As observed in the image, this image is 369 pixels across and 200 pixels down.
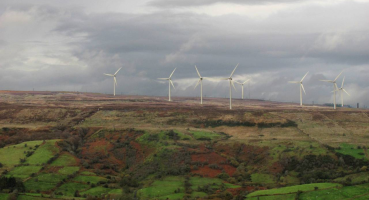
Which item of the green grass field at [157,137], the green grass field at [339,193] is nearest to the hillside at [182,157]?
the green grass field at [339,193]

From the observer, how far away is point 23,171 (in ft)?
229

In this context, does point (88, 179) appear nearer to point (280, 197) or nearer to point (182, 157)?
point (182, 157)

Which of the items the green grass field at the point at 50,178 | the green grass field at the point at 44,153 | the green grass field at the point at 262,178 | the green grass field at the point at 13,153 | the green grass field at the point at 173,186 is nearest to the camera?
the green grass field at the point at 173,186

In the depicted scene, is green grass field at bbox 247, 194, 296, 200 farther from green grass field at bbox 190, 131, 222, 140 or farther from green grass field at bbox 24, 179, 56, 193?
green grass field at bbox 190, 131, 222, 140

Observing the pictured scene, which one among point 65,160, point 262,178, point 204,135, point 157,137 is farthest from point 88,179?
point 204,135

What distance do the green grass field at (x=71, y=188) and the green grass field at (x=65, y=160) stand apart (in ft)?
35.4

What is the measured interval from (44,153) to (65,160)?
5.10 meters

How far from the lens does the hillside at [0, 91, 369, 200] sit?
61125 mm

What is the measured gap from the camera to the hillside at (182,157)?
61.1m

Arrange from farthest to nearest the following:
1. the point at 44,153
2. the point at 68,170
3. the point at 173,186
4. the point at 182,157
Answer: the point at 182,157 < the point at 44,153 < the point at 68,170 < the point at 173,186

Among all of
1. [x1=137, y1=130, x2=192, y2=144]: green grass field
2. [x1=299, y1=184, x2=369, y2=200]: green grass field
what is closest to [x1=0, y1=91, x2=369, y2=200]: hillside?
[x1=299, y1=184, x2=369, y2=200]: green grass field

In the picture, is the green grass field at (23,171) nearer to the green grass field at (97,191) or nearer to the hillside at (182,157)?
the hillside at (182,157)

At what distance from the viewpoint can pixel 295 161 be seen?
7612cm

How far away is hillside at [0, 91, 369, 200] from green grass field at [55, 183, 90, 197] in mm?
157
